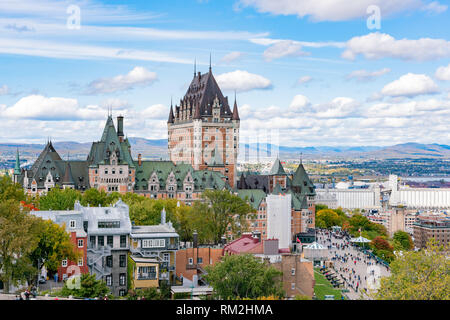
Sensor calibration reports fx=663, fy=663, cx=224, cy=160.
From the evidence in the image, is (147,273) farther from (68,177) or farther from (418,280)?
(68,177)

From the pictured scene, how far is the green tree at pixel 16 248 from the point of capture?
56.2m

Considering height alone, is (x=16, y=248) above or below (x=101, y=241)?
above

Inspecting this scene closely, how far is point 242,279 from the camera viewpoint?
56.4 m

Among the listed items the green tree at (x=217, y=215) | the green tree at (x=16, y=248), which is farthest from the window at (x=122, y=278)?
the green tree at (x=217, y=215)

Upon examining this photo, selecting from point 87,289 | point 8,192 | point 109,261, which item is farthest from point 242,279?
point 8,192

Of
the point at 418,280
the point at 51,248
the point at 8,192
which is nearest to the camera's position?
the point at 418,280

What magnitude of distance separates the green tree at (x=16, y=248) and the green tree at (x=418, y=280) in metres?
29.1

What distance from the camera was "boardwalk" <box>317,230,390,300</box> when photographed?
8120 cm

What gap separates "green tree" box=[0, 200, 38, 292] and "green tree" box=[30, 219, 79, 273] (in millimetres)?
1739

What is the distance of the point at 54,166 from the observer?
136000 millimetres

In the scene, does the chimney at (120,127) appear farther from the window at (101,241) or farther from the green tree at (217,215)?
the window at (101,241)

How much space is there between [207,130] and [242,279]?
11167cm
